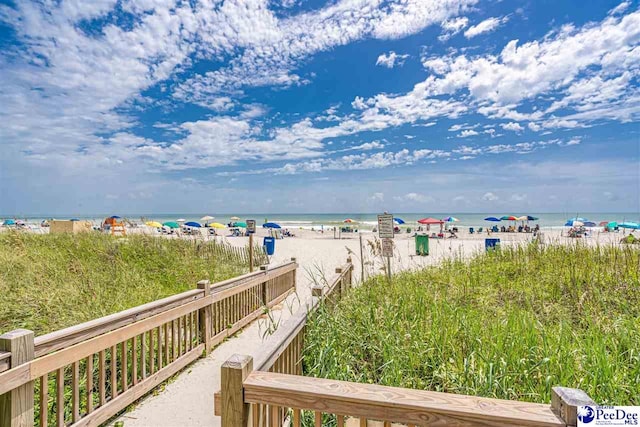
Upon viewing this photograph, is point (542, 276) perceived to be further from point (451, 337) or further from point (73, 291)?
point (73, 291)

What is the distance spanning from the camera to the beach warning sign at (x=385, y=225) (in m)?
6.48

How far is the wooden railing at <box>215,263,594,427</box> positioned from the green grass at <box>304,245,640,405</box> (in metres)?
1.11

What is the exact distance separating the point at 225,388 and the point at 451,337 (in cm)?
229

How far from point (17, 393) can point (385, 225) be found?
18.2 feet

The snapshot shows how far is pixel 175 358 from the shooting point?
4.09 metres

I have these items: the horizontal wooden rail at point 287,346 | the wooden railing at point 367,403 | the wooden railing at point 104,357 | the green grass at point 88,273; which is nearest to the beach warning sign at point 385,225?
the wooden railing at point 104,357

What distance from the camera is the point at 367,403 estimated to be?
150 centimetres

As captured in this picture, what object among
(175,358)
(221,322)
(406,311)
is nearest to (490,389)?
(406,311)

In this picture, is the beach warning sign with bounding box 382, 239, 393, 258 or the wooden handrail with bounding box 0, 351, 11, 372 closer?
the wooden handrail with bounding box 0, 351, 11, 372

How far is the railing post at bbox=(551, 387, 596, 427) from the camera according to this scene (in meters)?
1.29

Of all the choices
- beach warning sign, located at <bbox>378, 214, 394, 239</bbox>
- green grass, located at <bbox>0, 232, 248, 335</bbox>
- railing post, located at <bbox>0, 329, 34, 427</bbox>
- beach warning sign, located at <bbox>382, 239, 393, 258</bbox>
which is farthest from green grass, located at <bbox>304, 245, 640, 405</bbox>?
green grass, located at <bbox>0, 232, 248, 335</bbox>

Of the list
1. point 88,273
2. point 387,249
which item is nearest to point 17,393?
point 88,273

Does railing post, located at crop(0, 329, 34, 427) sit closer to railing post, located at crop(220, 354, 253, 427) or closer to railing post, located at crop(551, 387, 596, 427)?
railing post, located at crop(220, 354, 253, 427)

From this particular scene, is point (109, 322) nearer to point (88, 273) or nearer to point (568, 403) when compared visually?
point (568, 403)
